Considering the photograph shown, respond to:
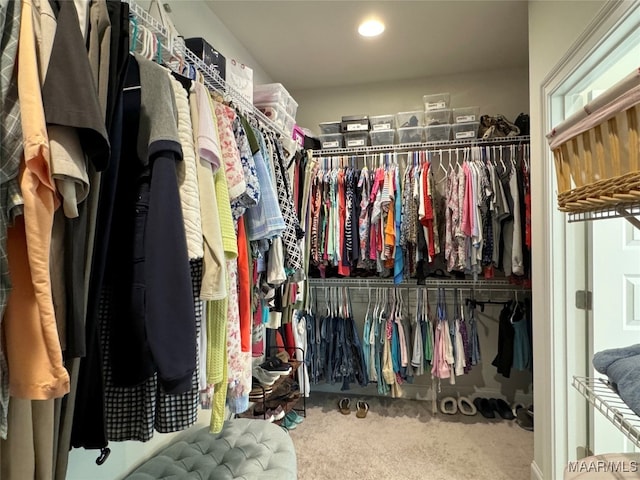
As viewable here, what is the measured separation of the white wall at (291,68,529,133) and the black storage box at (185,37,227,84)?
5.59ft

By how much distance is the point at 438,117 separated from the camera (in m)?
2.73

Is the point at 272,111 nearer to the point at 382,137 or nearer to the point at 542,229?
the point at 382,137

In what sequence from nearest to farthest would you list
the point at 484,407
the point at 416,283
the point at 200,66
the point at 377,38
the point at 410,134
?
the point at 200,66
the point at 377,38
the point at 484,407
the point at 410,134
the point at 416,283

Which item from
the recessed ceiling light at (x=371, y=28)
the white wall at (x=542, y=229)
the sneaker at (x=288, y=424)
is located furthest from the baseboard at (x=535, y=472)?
the recessed ceiling light at (x=371, y=28)

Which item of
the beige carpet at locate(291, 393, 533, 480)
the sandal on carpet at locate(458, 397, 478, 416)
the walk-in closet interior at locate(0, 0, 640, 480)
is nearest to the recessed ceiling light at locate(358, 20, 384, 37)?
the walk-in closet interior at locate(0, 0, 640, 480)

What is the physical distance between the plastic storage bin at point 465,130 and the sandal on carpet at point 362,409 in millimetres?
2184

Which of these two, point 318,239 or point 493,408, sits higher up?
point 318,239

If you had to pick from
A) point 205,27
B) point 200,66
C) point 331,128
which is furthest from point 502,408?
point 205,27

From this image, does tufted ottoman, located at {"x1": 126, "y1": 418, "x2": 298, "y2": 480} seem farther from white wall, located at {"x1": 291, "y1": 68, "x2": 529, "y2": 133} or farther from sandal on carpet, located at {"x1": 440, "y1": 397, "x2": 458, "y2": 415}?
white wall, located at {"x1": 291, "y1": 68, "x2": 529, "y2": 133}

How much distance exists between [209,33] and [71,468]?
228cm

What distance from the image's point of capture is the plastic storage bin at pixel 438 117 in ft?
8.89

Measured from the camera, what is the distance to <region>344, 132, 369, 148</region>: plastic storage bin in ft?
9.52

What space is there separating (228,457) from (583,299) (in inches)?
69.2

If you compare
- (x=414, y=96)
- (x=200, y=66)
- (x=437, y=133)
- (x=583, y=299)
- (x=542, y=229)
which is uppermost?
(x=414, y=96)
